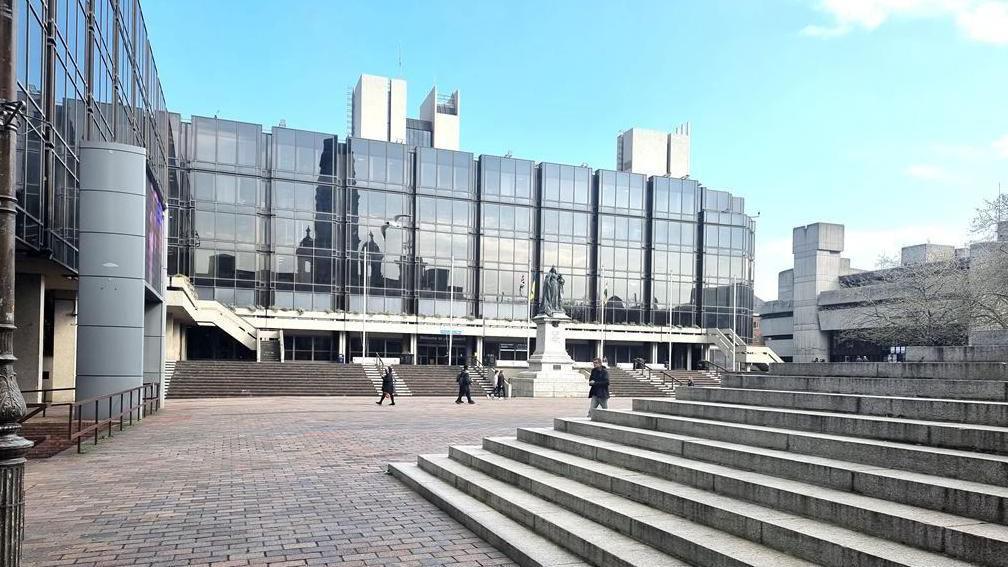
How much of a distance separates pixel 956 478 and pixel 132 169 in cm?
1744

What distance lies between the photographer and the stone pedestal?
3881 centimetres

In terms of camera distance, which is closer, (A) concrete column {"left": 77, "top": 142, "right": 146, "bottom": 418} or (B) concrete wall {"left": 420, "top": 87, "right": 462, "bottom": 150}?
(A) concrete column {"left": 77, "top": 142, "right": 146, "bottom": 418}

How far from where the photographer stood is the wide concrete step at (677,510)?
486 cm

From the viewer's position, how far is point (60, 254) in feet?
66.0

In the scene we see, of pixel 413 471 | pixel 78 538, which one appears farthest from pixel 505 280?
pixel 78 538

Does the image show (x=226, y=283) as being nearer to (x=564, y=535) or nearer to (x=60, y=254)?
(x=60, y=254)

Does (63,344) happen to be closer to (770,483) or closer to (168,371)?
(168,371)

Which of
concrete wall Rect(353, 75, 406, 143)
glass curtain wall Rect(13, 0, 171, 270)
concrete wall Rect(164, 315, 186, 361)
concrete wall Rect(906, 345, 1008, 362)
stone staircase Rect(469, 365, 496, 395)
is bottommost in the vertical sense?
stone staircase Rect(469, 365, 496, 395)

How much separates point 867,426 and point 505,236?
57200mm

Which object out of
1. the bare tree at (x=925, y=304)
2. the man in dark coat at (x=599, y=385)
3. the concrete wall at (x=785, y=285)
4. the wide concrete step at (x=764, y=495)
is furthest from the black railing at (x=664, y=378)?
the concrete wall at (x=785, y=285)

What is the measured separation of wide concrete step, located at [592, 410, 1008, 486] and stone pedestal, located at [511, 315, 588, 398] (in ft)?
96.7

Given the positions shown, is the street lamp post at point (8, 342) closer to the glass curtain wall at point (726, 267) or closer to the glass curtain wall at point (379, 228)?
the glass curtain wall at point (379, 228)

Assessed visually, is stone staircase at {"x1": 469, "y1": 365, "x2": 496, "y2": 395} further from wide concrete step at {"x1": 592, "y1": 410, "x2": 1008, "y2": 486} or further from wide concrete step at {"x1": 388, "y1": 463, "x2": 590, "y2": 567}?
wide concrete step at {"x1": 592, "y1": 410, "x2": 1008, "y2": 486}

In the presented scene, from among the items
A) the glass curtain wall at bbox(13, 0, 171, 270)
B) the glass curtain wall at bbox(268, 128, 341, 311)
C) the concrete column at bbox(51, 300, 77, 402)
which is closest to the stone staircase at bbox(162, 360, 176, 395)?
the concrete column at bbox(51, 300, 77, 402)
